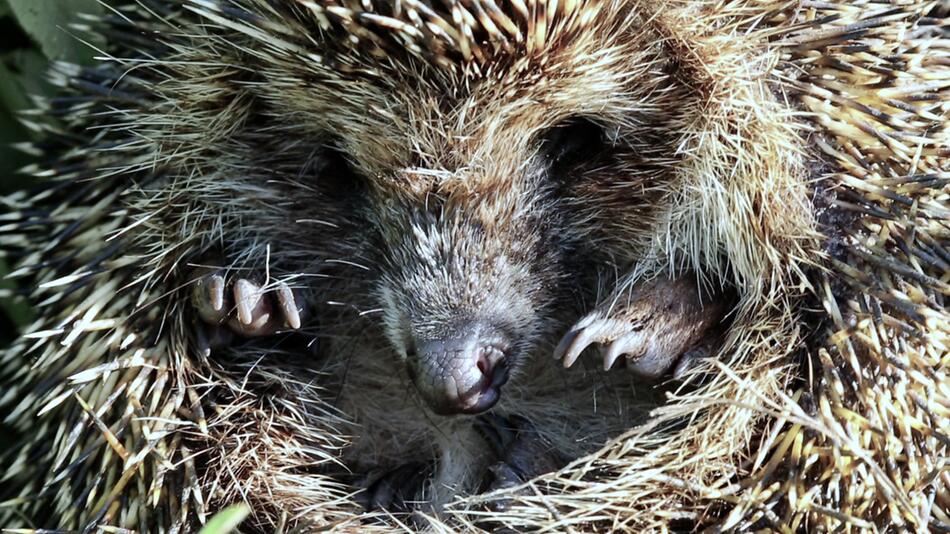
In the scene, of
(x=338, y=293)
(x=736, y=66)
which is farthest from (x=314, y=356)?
(x=736, y=66)

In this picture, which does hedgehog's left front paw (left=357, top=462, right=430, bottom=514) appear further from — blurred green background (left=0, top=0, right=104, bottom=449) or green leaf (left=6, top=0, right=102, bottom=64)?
green leaf (left=6, top=0, right=102, bottom=64)

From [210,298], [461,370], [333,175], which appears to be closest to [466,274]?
[461,370]

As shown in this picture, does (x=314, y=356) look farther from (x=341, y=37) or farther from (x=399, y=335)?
(x=341, y=37)

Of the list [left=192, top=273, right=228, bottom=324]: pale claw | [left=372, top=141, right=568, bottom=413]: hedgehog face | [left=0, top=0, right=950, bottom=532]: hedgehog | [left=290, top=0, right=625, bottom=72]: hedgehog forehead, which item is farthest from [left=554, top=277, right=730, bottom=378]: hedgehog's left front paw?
[left=192, top=273, right=228, bottom=324]: pale claw

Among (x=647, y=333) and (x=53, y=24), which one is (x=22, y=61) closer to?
(x=53, y=24)

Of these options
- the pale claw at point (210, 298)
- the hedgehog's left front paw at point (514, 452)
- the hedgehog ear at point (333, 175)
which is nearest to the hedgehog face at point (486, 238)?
the hedgehog ear at point (333, 175)

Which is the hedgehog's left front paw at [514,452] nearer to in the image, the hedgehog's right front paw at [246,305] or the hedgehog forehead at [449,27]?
the hedgehog's right front paw at [246,305]
